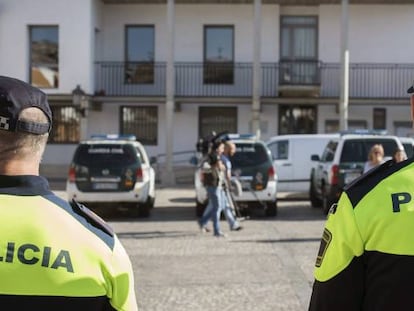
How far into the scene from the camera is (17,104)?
2.06 meters

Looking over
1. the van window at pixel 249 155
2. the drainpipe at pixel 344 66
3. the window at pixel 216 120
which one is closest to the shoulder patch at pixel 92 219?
the van window at pixel 249 155

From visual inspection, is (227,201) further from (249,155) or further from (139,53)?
(139,53)

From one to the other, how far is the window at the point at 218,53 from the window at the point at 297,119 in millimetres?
2404

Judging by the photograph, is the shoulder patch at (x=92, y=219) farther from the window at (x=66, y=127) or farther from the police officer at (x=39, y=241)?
the window at (x=66, y=127)

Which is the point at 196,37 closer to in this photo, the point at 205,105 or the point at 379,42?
the point at 205,105

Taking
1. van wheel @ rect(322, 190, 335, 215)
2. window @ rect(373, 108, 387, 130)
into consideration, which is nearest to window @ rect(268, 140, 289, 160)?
van wheel @ rect(322, 190, 335, 215)

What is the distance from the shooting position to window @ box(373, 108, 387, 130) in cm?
2562

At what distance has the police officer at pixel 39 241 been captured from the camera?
6.60ft

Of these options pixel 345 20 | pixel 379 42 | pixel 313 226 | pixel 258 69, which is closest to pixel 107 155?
pixel 313 226

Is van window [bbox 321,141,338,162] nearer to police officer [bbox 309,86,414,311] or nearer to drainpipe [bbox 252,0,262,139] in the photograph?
drainpipe [bbox 252,0,262,139]

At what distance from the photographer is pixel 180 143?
2602cm

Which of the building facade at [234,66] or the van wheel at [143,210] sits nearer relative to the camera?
the van wheel at [143,210]

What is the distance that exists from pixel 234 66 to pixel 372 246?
2388cm

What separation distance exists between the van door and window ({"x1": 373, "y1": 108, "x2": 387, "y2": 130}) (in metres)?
7.47
